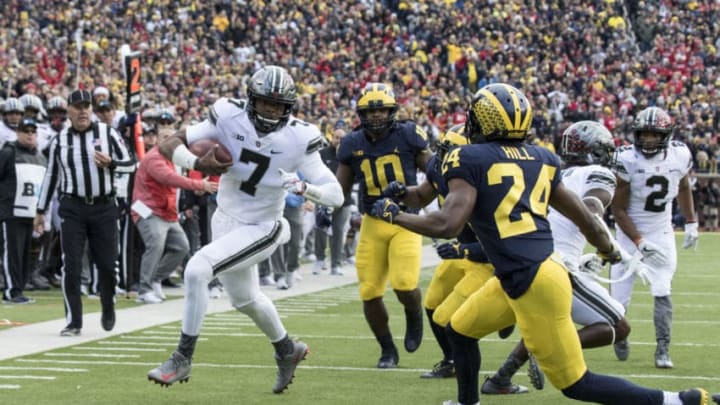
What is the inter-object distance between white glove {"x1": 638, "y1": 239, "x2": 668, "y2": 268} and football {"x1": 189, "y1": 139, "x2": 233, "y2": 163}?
9.58 feet

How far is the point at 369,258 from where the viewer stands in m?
8.17

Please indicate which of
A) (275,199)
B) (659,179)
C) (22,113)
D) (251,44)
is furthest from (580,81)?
(275,199)

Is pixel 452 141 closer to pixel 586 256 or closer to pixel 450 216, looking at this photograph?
pixel 586 256

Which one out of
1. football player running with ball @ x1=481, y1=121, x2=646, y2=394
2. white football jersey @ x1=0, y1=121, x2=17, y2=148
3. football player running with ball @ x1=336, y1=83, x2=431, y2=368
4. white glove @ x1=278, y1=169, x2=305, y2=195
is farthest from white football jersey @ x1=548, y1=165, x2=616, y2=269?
white football jersey @ x1=0, y1=121, x2=17, y2=148

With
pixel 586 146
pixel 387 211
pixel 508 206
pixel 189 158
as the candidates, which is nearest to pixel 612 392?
pixel 508 206

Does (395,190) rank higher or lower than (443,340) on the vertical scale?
higher

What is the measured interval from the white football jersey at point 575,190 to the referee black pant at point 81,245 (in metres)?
3.57

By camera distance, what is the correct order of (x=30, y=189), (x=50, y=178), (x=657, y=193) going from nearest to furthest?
(x=657, y=193)
(x=50, y=178)
(x=30, y=189)

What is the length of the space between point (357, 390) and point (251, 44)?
24.4 m

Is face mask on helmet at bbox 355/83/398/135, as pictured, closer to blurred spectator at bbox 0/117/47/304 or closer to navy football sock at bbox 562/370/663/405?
navy football sock at bbox 562/370/663/405

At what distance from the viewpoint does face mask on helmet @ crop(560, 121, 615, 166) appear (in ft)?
23.8

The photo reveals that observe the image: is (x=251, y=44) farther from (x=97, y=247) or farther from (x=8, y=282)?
(x=97, y=247)

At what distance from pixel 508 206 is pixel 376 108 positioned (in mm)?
Result: 2851

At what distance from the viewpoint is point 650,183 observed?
8.45 metres
